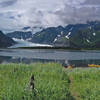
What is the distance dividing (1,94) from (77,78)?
8.93 meters

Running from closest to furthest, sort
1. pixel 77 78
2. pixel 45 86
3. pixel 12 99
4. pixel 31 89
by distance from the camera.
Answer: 1. pixel 12 99
2. pixel 31 89
3. pixel 45 86
4. pixel 77 78

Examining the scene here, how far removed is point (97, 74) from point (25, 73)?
6.35m

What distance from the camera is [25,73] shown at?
53.6 ft

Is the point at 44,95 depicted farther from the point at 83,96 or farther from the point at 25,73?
the point at 25,73

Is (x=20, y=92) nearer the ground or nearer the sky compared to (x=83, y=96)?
nearer the sky

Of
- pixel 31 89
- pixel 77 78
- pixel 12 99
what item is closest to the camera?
pixel 12 99

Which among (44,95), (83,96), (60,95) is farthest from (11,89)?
(83,96)

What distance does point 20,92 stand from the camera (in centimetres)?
896

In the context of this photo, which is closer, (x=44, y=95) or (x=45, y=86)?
(x=44, y=95)

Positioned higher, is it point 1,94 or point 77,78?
point 1,94

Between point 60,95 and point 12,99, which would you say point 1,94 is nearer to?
point 12,99

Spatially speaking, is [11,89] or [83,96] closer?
[11,89]

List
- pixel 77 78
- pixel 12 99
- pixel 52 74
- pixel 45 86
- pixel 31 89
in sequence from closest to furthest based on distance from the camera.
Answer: pixel 12 99 < pixel 31 89 < pixel 45 86 < pixel 52 74 < pixel 77 78

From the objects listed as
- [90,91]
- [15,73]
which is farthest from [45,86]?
[15,73]
